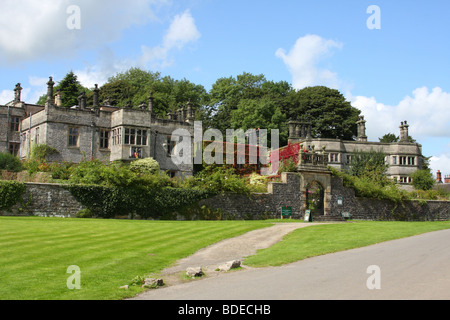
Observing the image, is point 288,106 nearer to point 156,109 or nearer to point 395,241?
point 156,109

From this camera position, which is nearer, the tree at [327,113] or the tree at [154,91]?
the tree at [154,91]

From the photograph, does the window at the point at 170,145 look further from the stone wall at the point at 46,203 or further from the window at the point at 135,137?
the stone wall at the point at 46,203

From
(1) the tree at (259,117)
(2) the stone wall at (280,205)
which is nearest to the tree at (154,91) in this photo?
(1) the tree at (259,117)

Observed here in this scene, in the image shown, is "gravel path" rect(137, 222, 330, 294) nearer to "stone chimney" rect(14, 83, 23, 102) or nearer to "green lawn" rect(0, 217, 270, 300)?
"green lawn" rect(0, 217, 270, 300)

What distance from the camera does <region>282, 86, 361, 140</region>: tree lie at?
70.8 meters

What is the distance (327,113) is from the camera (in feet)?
234

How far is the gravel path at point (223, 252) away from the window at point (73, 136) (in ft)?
78.5

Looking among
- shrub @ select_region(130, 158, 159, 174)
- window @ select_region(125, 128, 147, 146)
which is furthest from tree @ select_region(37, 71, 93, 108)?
shrub @ select_region(130, 158, 159, 174)

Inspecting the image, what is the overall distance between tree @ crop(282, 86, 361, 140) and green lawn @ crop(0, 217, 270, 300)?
170 feet

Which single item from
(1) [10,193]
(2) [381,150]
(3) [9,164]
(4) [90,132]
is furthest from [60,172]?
(2) [381,150]

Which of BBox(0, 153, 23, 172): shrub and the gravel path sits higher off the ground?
BBox(0, 153, 23, 172): shrub

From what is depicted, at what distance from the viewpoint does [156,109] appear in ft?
215

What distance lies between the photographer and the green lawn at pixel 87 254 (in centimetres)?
980
